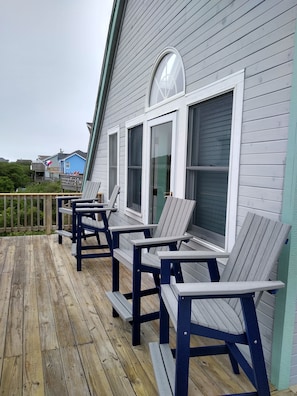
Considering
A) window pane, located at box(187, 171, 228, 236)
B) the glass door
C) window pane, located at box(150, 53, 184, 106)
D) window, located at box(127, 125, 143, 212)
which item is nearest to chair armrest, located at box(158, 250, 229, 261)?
window pane, located at box(187, 171, 228, 236)

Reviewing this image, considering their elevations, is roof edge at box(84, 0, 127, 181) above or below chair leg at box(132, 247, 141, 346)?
above

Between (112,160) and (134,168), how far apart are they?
1282mm

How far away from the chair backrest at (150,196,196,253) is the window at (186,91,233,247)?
22cm

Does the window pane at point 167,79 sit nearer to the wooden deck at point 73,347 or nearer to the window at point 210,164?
the window at point 210,164

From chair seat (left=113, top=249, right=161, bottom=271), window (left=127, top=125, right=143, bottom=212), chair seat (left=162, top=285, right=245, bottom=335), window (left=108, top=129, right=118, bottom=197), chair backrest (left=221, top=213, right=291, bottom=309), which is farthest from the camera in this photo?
window (left=108, top=129, right=118, bottom=197)

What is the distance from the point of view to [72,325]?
7.75 ft

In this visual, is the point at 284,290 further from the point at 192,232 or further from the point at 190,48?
the point at 190,48

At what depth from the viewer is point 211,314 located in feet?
4.84

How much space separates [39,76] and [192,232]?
12.7 meters

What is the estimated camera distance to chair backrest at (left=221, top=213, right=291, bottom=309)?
1463 millimetres

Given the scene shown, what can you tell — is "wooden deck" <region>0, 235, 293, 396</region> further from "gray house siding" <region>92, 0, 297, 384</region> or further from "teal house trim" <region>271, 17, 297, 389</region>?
"gray house siding" <region>92, 0, 297, 384</region>

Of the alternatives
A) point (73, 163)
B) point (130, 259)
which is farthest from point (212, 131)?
point (73, 163)

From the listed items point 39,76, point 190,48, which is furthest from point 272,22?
point 39,76

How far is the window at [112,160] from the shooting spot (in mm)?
5387
